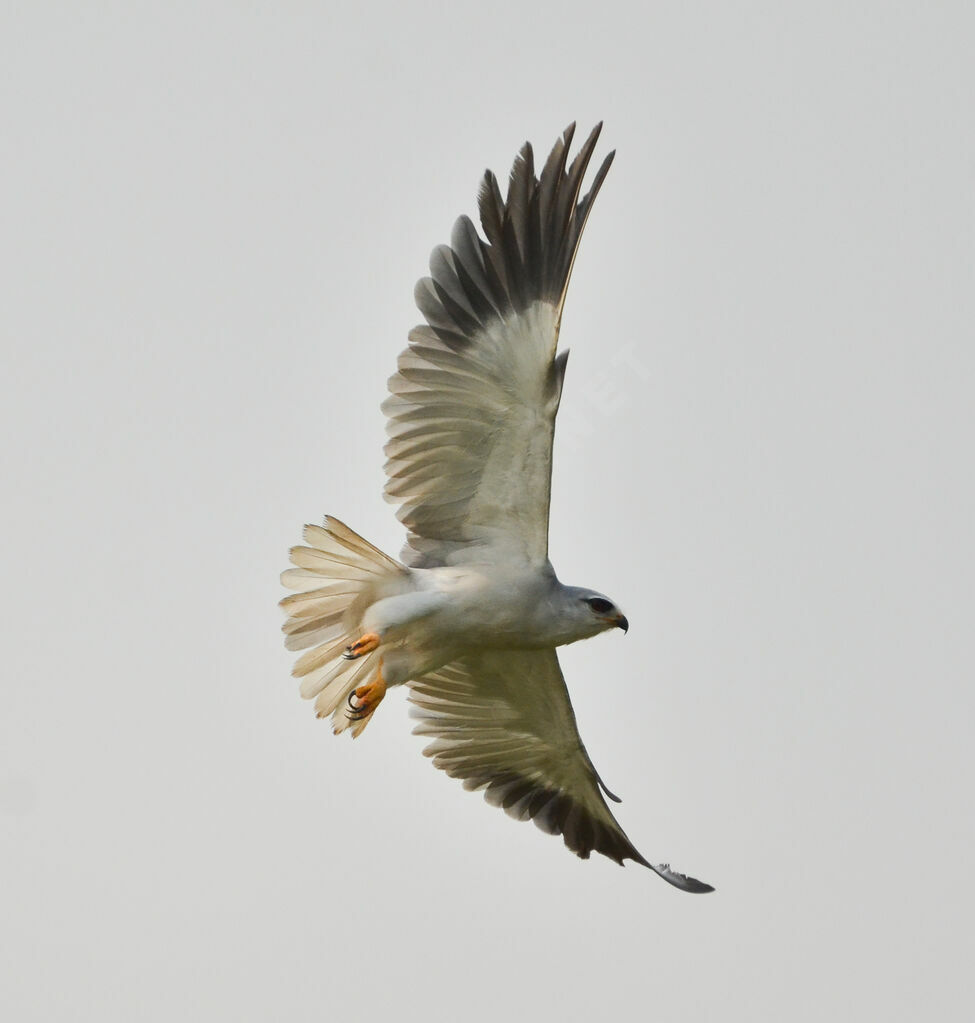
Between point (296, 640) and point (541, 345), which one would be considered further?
point (296, 640)

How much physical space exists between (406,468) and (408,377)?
1.82ft

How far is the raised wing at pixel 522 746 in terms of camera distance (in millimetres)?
11742

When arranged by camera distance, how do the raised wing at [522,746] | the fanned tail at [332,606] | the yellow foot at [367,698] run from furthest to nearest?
the raised wing at [522,746] < the yellow foot at [367,698] < the fanned tail at [332,606]

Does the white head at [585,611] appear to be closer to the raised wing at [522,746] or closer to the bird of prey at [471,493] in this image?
the bird of prey at [471,493]

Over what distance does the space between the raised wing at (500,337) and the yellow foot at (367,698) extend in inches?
55.1

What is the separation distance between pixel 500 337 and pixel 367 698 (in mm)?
2274

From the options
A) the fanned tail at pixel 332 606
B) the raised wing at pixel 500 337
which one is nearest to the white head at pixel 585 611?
the raised wing at pixel 500 337

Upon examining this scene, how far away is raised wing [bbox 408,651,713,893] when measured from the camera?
1174 cm

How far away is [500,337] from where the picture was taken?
33.7 feet

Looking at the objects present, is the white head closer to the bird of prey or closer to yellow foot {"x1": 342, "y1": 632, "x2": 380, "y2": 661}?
the bird of prey

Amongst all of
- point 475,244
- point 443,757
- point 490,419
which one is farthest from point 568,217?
point 443,757

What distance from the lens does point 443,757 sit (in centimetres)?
1227

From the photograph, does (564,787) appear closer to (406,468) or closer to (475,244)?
(406,468)

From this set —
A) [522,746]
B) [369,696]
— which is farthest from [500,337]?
[522,746]
